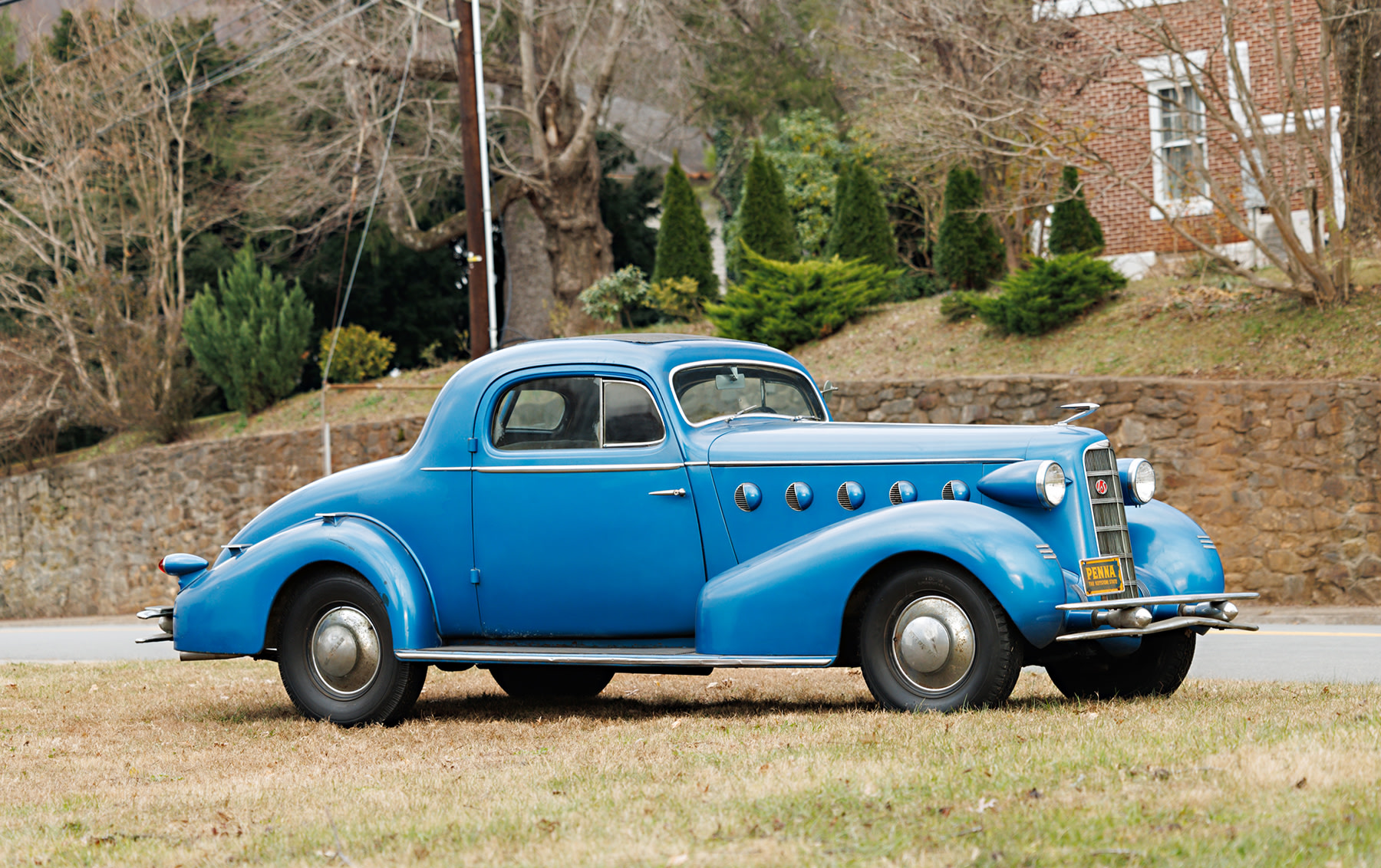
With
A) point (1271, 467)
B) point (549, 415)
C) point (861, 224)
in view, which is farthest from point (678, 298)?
point (549, 415)

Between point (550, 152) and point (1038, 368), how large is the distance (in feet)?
35.2

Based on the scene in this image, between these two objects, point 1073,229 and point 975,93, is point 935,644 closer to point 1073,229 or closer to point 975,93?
point 975,93

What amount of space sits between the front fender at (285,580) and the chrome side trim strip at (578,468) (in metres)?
0.69

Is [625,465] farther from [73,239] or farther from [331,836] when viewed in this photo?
[73,239]

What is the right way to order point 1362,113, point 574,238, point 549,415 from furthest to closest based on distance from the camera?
point 574,238, point 1362,113, point 549,415

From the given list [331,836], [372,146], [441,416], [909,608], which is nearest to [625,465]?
[441,416]

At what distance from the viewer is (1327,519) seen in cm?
1398

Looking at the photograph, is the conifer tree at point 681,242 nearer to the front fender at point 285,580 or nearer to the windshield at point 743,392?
the windshield at point 743,392

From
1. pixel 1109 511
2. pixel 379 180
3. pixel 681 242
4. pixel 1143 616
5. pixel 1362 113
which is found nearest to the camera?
pixel 1143 616

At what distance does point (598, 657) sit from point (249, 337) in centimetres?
1979

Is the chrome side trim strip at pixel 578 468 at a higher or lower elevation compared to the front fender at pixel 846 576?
higher

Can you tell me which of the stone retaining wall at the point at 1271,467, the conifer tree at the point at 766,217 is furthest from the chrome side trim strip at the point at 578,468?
the conifer tree at the point at 766,217

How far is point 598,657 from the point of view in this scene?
709 cm

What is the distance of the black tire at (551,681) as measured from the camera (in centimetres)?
870
